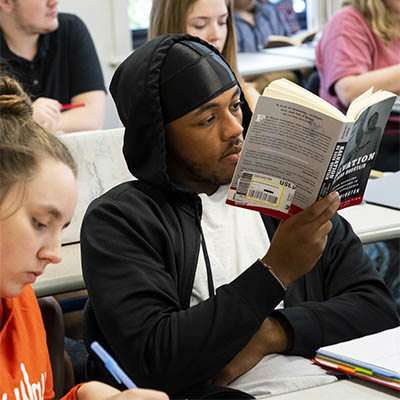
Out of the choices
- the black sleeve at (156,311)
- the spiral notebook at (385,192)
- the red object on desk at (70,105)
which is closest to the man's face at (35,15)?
the red object on desk at (70,105)

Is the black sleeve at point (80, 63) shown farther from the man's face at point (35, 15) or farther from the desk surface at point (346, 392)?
the desk surface at point (346, 392)

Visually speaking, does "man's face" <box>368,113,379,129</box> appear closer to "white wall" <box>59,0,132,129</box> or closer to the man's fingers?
the man's fingers

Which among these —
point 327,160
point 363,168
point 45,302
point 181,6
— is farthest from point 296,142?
point 181,6

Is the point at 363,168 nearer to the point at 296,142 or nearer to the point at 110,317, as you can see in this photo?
the point at 296,142

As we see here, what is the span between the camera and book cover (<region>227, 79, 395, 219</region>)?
1324 millimetres

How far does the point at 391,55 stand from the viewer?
3521mm

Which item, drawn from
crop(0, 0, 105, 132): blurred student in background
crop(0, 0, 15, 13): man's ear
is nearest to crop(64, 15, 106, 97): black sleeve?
crop(0, 0, 105, 132): blurred student in background

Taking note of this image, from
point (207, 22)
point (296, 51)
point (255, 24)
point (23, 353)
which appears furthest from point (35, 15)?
point (255, 24)

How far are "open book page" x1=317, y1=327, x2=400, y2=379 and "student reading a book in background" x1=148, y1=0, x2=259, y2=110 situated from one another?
1.49m

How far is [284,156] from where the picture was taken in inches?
54.6

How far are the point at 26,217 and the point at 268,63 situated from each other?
3.81 m

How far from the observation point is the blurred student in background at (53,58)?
303cm

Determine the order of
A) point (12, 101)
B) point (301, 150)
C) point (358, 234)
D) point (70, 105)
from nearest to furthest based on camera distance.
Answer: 1. point (12, 101)
2. point (301, 150)
3. point (358, 234)
4. point (70, 105)

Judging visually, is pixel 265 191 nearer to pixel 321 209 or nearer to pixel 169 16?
pixel 321 209
